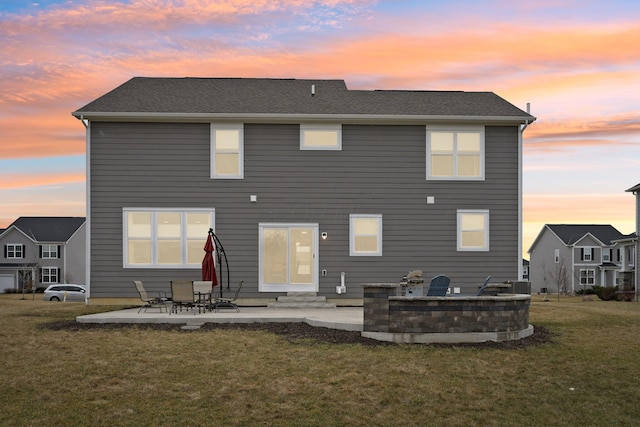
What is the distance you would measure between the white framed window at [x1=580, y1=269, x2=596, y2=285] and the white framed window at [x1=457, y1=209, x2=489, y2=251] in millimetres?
40233

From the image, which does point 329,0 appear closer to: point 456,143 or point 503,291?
point 456,143

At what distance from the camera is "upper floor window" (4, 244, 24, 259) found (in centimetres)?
5625

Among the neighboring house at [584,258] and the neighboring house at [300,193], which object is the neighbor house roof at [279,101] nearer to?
the neighboring house at [300,193]

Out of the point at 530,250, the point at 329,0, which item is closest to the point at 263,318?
the point at 329,0

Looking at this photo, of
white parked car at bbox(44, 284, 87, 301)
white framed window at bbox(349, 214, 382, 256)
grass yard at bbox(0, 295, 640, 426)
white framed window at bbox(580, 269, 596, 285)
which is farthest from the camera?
white framed window at bbox(580, 269, 596, 285)

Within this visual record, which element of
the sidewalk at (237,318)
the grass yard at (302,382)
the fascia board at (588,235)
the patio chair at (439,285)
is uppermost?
the fascia board at (588,235)

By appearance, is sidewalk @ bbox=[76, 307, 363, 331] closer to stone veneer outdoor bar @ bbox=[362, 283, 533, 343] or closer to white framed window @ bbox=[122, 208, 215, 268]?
stone veneer outdoor bar @ bbox=[362, 283, 533, 343]

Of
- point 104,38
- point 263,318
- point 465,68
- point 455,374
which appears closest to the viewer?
point 455,374

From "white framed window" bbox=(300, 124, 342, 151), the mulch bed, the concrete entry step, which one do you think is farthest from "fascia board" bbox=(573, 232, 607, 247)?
the mulch bed

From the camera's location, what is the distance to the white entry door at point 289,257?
2017cm

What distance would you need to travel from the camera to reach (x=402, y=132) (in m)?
20.7

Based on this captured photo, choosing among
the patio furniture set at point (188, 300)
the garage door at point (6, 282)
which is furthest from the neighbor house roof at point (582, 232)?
the garage door at point (6, 282)

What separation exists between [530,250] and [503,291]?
51.2 metres

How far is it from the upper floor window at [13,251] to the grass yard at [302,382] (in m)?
46.6
